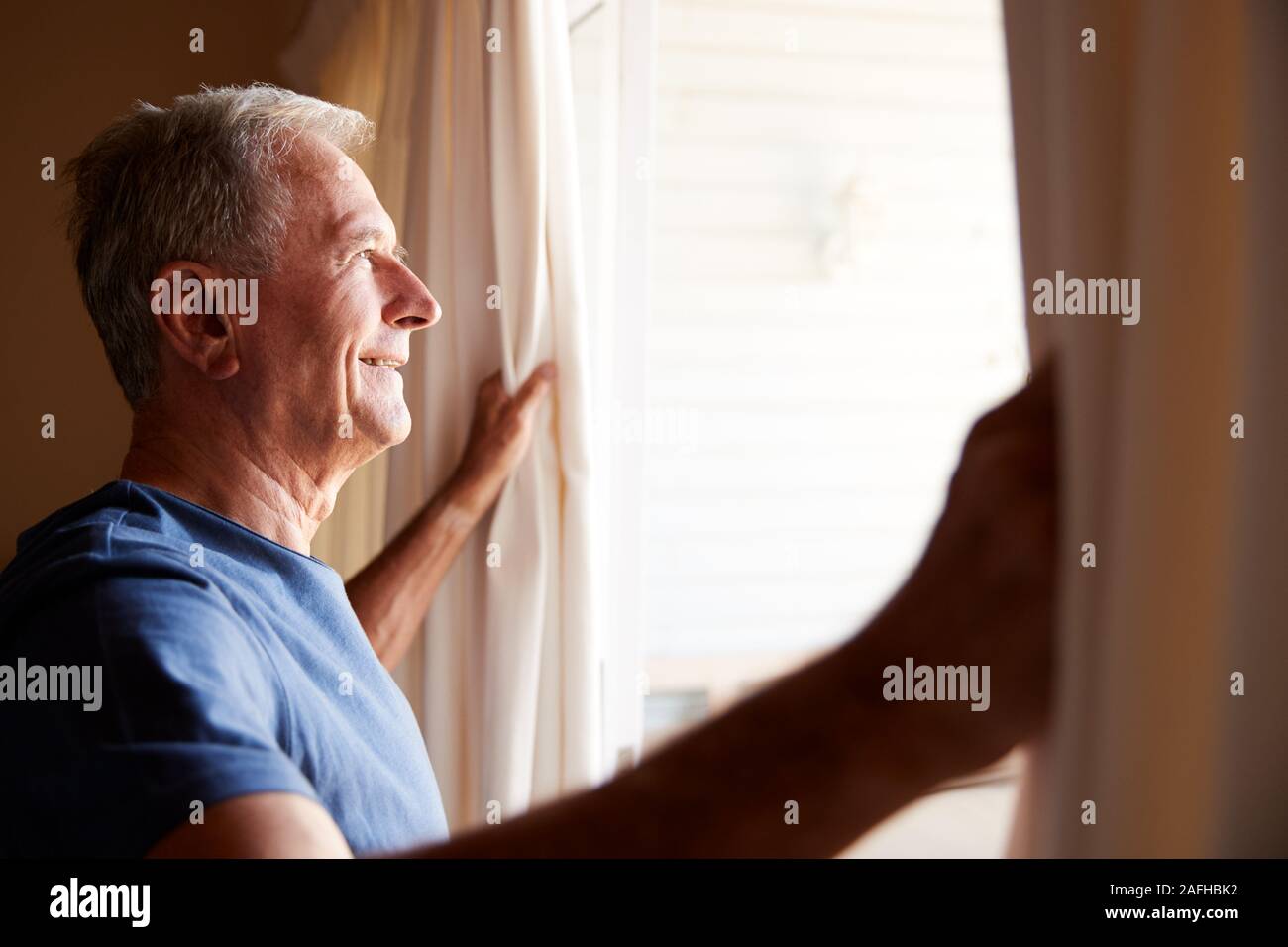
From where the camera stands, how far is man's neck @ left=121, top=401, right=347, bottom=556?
2.58ft

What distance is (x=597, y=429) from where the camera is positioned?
60.9 inches

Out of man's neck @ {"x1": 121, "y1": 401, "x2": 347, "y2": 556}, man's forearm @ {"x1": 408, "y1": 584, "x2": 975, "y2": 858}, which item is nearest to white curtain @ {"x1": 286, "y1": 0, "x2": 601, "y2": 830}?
man's neck @ {"x1": 121, "y1": 401, "x2": 347, "y2": 556}

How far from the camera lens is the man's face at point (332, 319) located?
33.0 inches

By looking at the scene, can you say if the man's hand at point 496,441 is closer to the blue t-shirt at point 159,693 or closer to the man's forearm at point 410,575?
the man's forearm at point 410,575

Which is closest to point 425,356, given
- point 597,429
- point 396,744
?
point 597,429

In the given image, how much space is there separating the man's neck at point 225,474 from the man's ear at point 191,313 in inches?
2.4

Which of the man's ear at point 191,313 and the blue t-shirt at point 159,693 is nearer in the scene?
the blue t-shirt at point 159,693

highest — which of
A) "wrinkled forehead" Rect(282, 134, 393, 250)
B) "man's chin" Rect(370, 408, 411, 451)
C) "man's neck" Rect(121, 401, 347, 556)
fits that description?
"wrinkled forehead" Rect(282, 134, 393, 250)

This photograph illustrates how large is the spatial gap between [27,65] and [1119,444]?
197 cm

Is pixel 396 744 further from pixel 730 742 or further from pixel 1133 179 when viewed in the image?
pixel 1133 179

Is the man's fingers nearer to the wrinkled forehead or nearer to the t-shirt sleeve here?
the wrinkled forehead

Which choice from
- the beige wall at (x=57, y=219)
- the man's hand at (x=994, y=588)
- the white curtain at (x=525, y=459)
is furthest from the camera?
the beige wall at (x=57, y=219)

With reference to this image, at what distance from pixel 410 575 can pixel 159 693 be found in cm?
68

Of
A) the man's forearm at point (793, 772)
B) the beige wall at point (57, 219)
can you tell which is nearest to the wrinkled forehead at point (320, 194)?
the man's forearm at point (793, 772)
